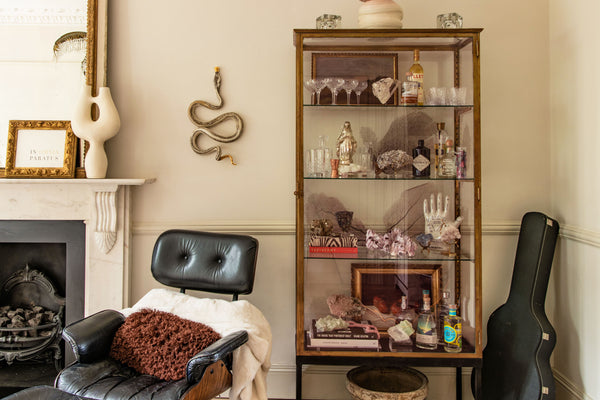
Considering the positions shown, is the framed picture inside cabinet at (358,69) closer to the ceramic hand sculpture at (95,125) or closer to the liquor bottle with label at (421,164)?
the liquor bottle with label at (421,164)

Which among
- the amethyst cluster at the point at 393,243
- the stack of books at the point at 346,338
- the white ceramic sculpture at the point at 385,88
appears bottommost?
the stack of books at the point at 346,338

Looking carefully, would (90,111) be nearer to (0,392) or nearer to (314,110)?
(314,110)

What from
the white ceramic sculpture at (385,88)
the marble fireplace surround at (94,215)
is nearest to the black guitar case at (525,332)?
the white ceramic sculpture at (385,88)

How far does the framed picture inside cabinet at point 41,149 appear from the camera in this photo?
2.87 meters

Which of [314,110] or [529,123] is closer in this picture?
[314,110]

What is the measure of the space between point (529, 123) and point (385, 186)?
3.14ft

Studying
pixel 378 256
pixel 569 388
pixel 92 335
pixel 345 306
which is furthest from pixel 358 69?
pixel 569 388

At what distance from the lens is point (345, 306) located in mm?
2707

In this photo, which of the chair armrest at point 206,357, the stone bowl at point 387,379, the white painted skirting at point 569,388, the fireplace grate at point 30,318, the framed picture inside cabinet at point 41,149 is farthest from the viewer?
the fireplace grate at point 30,318

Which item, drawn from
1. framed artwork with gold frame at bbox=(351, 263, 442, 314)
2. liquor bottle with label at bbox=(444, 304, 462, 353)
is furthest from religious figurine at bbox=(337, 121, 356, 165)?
liquor bottle with label at bbox=(444, 304, 462, 353)

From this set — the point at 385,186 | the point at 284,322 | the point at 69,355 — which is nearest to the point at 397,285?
the point at 385,186

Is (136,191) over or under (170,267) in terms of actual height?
over

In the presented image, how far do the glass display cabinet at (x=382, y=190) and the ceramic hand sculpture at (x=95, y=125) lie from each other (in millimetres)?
1047

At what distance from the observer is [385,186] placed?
267 cm
